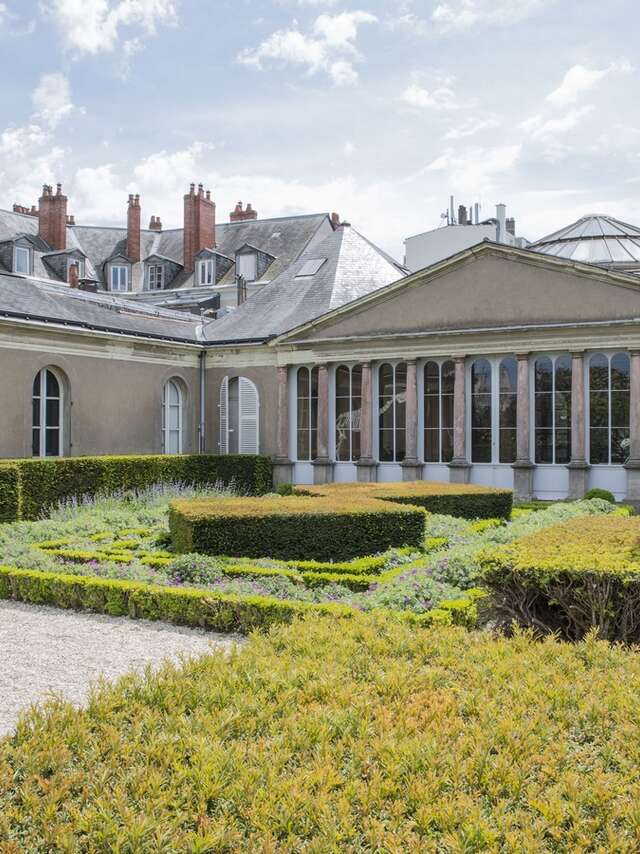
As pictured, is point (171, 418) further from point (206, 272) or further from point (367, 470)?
point (206, 272)

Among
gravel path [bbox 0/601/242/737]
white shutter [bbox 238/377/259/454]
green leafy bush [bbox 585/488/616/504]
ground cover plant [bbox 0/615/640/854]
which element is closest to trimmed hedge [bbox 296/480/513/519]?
green leafy bush [bbox 585/488/616/504]

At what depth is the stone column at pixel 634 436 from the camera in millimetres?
19031

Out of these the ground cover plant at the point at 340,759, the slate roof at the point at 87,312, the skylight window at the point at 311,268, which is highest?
the skylight window at the point at 311,268

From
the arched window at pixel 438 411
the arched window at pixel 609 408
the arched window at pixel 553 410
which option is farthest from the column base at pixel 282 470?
the arched window at pixel 609 408

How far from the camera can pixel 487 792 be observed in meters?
3.76

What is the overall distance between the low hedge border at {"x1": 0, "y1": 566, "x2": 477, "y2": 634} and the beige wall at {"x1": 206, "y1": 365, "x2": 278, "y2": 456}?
13.8 m

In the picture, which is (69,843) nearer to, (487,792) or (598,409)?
(487,792)

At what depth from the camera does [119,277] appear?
44188mm

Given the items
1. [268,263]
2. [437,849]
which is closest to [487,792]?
[437,849]

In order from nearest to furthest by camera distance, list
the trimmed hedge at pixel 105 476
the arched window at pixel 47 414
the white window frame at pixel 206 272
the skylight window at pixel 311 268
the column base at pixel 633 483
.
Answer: the trimmed hedge at pixel 105 476 < the column base at pixel 633 483 < the arched window at pixel 47 414 < the skylight window at pixel 311 268 < the white window frame at pixel 206 272

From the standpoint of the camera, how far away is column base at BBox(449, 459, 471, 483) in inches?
829

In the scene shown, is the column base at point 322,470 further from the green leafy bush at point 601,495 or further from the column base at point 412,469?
the green leafy bush at point 601,495

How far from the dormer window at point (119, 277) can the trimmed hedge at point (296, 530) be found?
110 ft

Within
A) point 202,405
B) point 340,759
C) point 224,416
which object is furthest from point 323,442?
point 340,759
